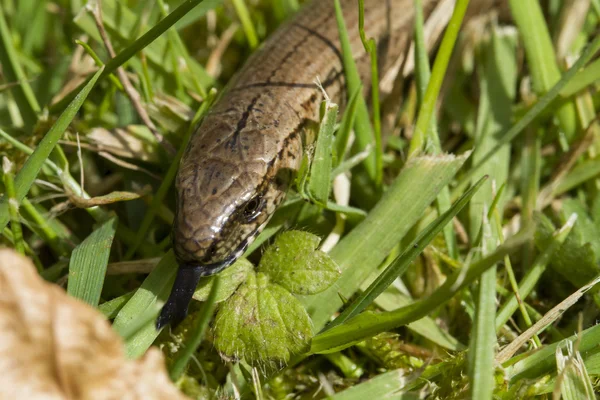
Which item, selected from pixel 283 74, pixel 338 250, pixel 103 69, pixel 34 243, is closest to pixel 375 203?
pixel 338 250

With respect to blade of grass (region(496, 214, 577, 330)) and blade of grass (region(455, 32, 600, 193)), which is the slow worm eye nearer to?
blade of grass (region(455, 32, 600, 193))

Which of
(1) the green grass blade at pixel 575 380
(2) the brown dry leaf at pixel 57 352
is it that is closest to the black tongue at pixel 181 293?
(2) the brown dry leaf at pixel 57 352

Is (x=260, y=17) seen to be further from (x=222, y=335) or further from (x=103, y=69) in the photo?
(x=222, y=335)

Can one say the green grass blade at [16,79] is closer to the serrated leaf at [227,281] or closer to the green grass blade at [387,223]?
the serrated leaf at [227,281]

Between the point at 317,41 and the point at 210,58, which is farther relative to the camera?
the point at 210,58

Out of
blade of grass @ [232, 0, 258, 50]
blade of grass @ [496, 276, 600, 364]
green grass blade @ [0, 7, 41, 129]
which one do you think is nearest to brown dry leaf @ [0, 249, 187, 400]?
blade of grass @ [496, 276, 600, 364]
